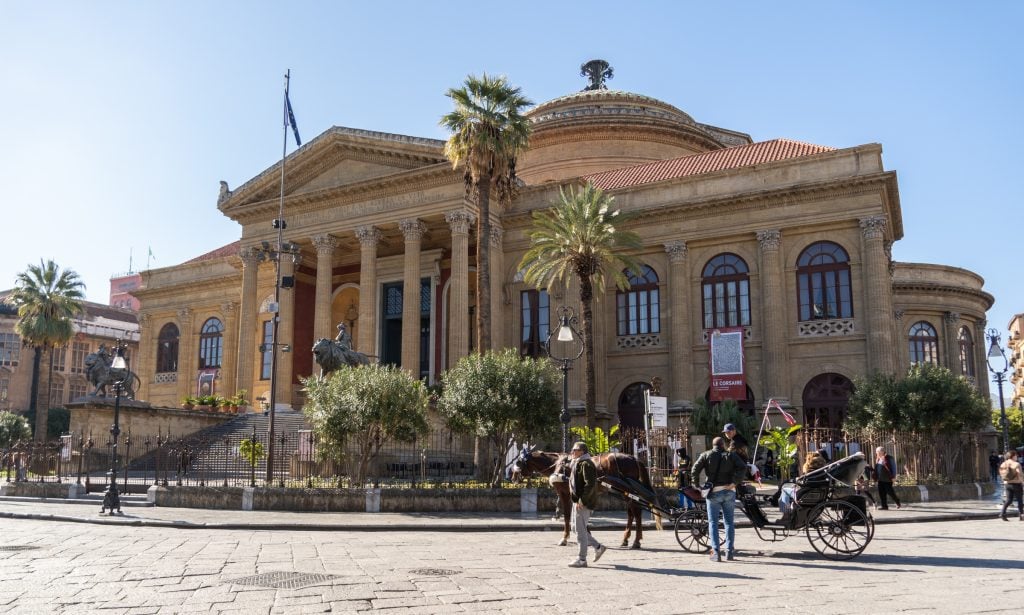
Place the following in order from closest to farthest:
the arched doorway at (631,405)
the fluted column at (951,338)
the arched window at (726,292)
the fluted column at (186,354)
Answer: the arched window at (726,292)
the arched doorway at (631,405)
the fluted column at (951,338)
the fluted column at (186,354)

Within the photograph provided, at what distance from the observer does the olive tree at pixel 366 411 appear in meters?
22.2

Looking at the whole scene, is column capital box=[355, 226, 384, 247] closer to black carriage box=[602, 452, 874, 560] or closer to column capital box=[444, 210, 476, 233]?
column capital box=[444, 210, 476, 233]

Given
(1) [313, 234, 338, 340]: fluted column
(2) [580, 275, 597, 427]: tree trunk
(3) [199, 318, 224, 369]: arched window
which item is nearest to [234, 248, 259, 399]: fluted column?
(1) [313, 234, 338, 340]: fluted column

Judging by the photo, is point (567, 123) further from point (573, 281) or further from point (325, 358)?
point (325, 358)

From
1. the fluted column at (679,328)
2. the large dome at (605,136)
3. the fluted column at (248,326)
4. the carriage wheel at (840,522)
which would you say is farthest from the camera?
the large dome at (605,136)

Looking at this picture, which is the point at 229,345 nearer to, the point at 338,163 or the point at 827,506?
the point at 338,163

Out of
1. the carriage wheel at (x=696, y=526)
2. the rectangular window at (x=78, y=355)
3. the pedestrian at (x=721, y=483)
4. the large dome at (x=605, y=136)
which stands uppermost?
the large dome at (x=605, y=136)

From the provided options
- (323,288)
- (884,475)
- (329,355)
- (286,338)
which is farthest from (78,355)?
(884,475)

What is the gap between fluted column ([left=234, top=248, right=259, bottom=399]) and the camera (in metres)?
40.2

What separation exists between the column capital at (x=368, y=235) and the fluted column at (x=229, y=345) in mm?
13855

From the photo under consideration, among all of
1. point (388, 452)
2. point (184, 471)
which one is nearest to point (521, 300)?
point (388, 452)

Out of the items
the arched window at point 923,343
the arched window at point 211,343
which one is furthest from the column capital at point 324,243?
the arched window at point 923,343

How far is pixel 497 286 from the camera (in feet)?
126

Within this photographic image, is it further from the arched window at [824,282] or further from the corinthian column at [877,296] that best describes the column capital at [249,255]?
the corinthian column at [877,296]
